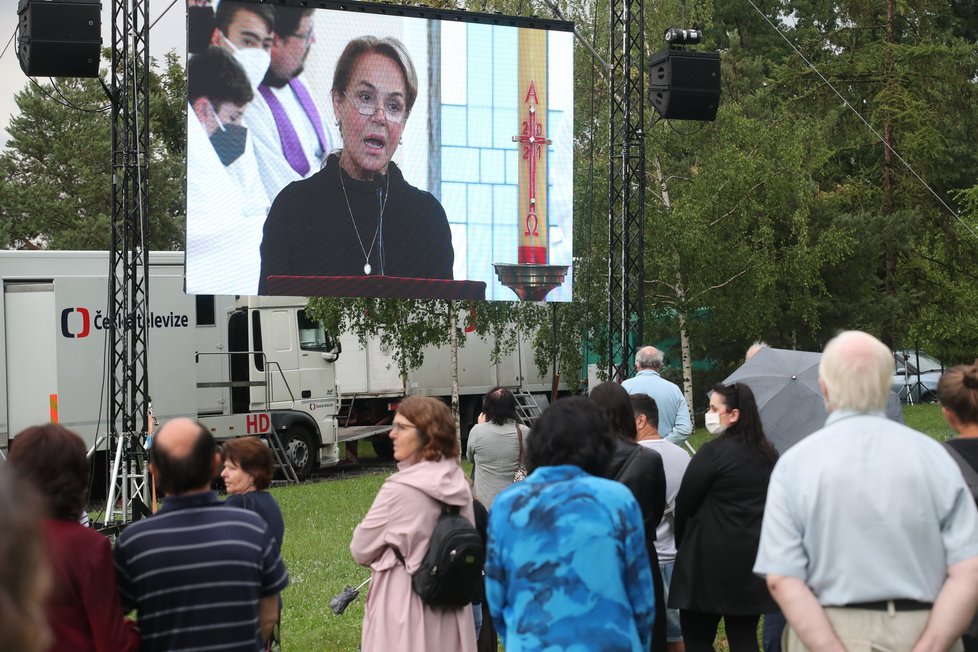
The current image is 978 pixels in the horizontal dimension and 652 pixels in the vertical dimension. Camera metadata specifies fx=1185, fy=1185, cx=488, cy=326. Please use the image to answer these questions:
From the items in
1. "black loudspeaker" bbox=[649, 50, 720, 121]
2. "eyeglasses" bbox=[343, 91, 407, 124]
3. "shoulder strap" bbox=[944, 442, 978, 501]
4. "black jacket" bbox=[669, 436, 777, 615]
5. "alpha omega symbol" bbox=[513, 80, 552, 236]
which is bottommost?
"black jacket" bbox=[669, 436, 777, 615]

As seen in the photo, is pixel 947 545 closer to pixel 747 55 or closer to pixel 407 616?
pixel 407 616

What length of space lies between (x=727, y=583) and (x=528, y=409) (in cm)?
1872

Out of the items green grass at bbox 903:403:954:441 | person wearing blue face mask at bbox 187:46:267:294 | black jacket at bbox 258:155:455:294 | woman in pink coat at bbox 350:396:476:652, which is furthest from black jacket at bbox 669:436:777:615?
green grass at bbox 903:403:954:441

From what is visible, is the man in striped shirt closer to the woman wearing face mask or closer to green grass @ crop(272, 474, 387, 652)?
the woman wearing face mask

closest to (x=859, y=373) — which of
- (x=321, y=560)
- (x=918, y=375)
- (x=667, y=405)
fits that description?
(x=667, y=405)

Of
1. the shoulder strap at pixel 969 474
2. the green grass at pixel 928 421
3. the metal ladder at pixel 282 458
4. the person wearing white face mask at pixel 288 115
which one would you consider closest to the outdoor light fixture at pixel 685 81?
the person wearing white face mask at pixel 288 115

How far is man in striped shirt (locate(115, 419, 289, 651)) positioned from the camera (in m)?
3.22

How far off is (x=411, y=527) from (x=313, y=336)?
15.6 m

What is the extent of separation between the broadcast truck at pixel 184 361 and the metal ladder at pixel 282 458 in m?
0.17

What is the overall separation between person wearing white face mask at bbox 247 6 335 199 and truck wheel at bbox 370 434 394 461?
11.2m

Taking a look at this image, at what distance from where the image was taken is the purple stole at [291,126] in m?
11.6

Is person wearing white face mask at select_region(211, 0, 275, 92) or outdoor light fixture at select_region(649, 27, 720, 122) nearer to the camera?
person wearing white face mask at select_region(211, 0, 275, 92)

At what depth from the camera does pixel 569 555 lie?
3377 mm

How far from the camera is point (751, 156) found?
2294cm
